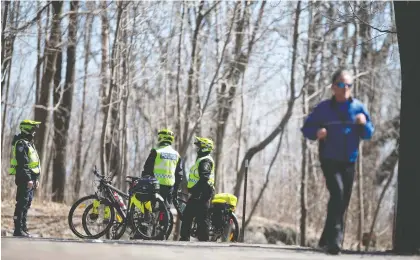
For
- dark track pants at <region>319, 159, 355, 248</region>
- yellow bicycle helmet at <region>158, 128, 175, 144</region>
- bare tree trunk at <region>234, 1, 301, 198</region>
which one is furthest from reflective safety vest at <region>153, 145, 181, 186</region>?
bare tree trunk at <region>234, 1, 301, 198</region>

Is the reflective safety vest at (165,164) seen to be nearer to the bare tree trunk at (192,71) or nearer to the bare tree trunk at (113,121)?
the bare tree trunk at (113,121)

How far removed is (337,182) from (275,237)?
2459 centimetres

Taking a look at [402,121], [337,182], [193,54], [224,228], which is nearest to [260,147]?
[193,54]

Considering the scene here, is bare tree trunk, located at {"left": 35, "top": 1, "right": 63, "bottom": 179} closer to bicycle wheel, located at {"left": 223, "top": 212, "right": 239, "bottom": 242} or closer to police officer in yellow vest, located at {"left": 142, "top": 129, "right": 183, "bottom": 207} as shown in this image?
bicycle wheel, located at {"left": 223, "top": 212, "right": 239, "bottom": 242}

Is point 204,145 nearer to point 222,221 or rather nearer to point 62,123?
point 222,221

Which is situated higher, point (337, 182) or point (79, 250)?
point (337, 182)

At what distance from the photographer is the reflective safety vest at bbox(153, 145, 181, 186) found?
12.3 meters

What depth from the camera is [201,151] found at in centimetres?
1242

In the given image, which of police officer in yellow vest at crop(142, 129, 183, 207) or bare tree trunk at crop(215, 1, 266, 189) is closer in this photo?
police officer in yellow vest at crop(142, 129, 183, 207)

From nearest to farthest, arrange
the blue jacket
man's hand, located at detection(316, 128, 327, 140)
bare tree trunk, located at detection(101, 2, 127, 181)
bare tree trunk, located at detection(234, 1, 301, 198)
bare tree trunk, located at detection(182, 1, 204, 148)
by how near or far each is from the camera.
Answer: man's hand, located at detection(316, 128, 327, 140) → the blue jacket → bare tree trunk, located at detection(101, 2, 127, 181) → bare tree trunk, located at detection(234, 1, 301, 198) → bare tree trunk, located at detection(182, 1, 204, 148)

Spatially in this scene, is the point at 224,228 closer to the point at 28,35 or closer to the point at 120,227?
the point at 120,227

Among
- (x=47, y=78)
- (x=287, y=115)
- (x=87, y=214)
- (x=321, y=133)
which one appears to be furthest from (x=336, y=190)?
(x=47, y=78)

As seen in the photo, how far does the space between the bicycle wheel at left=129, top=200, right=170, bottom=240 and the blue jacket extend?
5.14 meters

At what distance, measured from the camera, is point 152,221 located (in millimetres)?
12297
